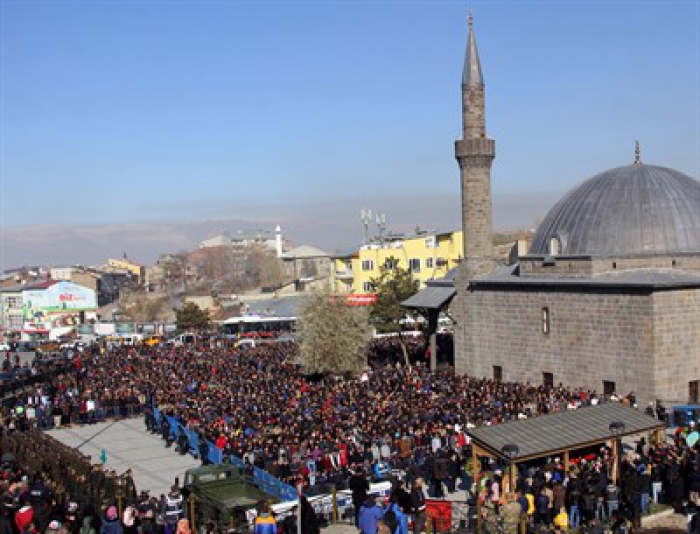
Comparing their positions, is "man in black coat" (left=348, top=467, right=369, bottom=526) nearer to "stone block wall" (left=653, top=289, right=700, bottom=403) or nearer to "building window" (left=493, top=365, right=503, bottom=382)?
"stone block wall" (left=653, top=289, right=700, bottom=403)

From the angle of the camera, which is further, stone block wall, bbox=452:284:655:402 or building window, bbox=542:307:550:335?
building window, bbox=542:307:550:335

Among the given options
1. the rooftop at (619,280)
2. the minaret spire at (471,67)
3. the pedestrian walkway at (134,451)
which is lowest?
the pedestrian walkway at (134,451)

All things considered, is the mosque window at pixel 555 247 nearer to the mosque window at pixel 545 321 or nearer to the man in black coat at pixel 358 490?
the mosque window at pixel 545 321

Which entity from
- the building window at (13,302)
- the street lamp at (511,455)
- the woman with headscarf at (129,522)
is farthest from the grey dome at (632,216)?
the building window at (13,302)

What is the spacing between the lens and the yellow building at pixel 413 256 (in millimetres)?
65812

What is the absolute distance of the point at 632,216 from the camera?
2831 centimetres

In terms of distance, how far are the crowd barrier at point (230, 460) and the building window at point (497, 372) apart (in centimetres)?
1304

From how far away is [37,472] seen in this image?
16.3m

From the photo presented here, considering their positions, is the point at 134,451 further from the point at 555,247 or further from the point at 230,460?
the point at 555,247

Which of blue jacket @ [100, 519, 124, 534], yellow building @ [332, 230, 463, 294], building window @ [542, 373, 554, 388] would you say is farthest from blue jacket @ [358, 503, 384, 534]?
yellow building @ [332, 230, 463, 294]

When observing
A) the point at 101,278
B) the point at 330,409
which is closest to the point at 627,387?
the point at 330,409

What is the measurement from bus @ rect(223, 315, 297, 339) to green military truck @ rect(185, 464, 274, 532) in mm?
37112

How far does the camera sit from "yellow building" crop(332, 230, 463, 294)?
65.8 meters

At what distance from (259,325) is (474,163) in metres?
29.1
